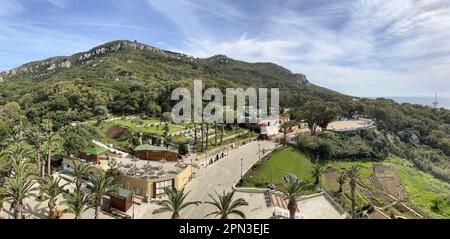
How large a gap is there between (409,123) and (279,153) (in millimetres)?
63877

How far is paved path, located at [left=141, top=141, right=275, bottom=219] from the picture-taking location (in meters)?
28.8

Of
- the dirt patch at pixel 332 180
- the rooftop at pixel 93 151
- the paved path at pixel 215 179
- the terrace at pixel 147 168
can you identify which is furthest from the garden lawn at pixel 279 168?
the rooftop at pixel 93 151

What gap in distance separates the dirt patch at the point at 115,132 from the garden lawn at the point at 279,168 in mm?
25579

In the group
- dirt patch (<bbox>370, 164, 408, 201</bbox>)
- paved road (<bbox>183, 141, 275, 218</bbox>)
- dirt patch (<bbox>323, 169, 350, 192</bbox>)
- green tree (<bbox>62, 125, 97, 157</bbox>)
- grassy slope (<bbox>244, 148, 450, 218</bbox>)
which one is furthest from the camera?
dirt patch (<bbox>370, 164, 408, 201</bbox>)

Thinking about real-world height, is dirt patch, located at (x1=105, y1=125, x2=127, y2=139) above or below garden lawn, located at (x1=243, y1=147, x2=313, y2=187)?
above

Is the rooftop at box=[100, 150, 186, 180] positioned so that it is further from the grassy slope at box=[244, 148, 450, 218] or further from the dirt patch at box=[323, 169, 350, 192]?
the dirt patch at box=[323, 169, 350, 192]

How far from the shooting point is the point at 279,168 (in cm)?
4416

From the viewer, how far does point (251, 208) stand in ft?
Answer: 97.3

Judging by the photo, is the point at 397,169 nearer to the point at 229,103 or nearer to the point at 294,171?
the point at 294,171

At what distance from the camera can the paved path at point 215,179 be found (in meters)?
28.8

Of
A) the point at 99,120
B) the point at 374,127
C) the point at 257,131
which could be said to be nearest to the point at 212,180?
the point at 257,131

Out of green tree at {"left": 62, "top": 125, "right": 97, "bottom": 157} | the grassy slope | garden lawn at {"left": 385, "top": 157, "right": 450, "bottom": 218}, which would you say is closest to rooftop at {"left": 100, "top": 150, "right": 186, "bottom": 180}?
green tree at {"left": 62, "top": 125, "right": 97, "bottom": 157}

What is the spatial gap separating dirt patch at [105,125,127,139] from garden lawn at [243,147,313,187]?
83.9 feet

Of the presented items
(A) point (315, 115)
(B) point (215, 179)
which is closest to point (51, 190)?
(B) point (215, 179)
